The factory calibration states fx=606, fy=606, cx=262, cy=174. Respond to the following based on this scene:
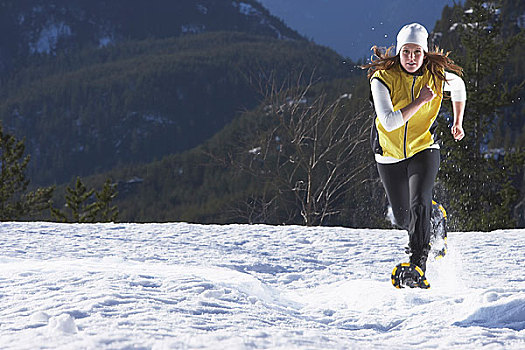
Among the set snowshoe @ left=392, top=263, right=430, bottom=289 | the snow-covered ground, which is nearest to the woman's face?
snowshoe @ left=392, top=263, right=430, bottom=289

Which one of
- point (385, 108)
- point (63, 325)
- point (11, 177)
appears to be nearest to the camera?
point (63, 325)

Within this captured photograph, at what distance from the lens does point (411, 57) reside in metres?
3.88

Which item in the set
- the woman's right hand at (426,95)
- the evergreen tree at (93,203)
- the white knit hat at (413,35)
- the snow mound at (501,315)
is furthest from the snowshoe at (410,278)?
the evergreen tree at (93,203)

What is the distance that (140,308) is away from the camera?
319 centimetres

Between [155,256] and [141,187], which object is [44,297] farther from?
[141,187]

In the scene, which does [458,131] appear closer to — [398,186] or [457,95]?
[457,95]

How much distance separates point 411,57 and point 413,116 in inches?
15.0

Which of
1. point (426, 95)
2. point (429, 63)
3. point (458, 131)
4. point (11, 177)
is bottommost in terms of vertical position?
point (11, 177)

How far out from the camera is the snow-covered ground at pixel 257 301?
2.72 m

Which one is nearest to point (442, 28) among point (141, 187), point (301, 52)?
point (141, 187)

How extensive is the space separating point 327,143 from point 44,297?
13444mm

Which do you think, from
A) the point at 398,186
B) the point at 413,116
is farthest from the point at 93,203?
the point at 413,116

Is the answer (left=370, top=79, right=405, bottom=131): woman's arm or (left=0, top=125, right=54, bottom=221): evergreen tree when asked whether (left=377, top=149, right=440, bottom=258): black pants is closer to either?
(left=370, top=79, right=405, bottom=131): woman's arm

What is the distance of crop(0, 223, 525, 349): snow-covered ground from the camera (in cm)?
272
